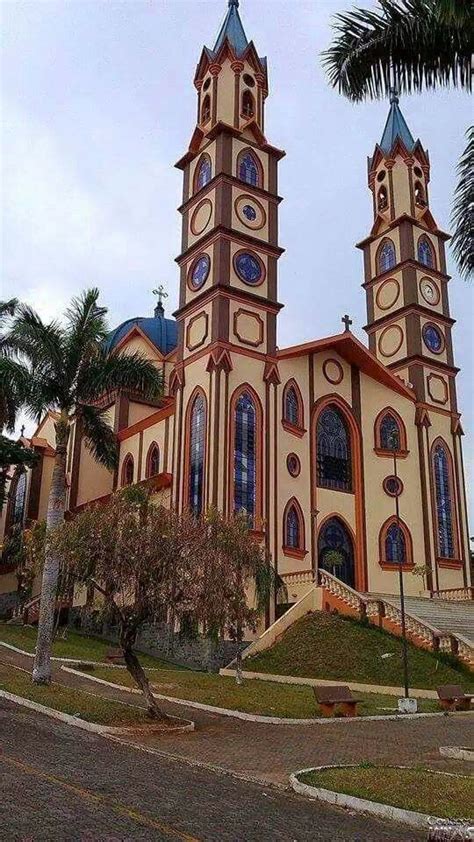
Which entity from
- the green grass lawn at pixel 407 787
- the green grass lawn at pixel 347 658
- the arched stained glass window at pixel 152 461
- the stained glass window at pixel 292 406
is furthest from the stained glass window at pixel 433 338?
the green grass lawn at pixel 407 787

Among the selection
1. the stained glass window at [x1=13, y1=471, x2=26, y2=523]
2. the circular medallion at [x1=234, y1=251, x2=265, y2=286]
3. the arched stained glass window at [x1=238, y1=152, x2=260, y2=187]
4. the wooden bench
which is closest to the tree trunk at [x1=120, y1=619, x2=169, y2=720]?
the wooden bench

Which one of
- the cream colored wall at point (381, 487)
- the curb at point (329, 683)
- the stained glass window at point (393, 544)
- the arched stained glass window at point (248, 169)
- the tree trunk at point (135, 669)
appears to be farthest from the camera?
the arched stained glass window at point (248, 169)

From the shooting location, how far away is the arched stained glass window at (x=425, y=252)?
42.4 metres

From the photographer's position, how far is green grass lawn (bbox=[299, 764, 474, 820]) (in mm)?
7891

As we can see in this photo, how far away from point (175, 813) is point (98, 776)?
2023 millimetres

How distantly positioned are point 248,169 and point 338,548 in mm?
17742

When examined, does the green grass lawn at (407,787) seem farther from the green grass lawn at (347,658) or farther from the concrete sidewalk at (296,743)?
the green grass lawn at (347,658)

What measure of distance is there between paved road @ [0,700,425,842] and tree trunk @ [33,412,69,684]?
717 cm

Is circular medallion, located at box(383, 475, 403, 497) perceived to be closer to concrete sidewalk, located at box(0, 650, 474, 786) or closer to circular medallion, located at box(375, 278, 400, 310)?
circular medallion, located at box(375, 278, 400, 310)

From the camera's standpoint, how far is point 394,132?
45438mm

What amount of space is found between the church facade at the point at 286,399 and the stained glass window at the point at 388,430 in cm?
11

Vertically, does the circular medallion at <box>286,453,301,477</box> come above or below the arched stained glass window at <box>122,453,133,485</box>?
below

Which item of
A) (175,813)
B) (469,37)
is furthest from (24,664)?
(469,37)

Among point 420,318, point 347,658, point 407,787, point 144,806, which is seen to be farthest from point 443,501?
point 144,806
